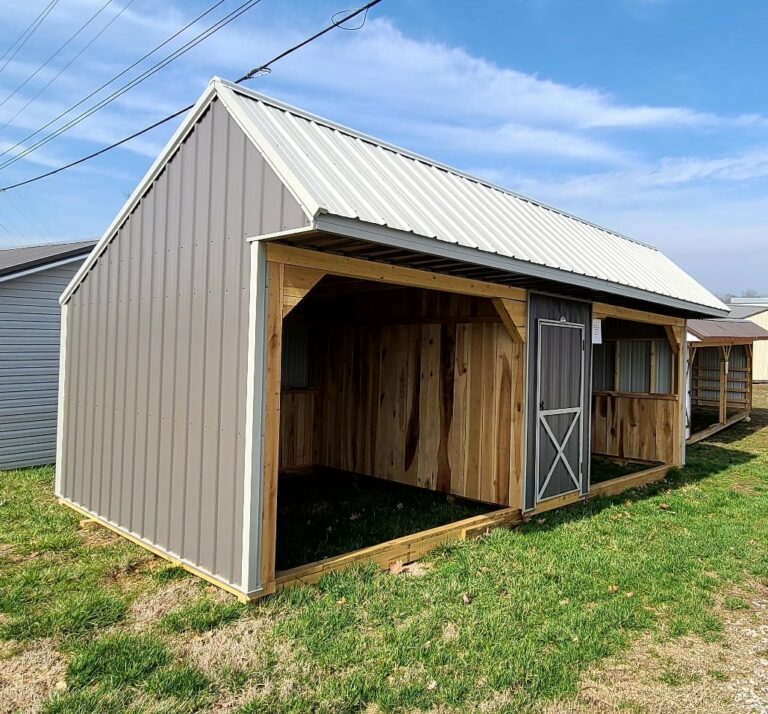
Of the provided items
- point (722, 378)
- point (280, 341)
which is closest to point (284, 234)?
point (280, 341)

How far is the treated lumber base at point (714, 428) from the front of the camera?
37.2ft

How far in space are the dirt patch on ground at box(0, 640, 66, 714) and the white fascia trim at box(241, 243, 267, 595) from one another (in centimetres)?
105

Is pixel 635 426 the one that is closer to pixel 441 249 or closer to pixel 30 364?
pixel 441 249

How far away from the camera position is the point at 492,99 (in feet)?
30.3

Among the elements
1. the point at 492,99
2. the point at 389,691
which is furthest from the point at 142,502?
the point at 492,99

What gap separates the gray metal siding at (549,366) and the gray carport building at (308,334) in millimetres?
23

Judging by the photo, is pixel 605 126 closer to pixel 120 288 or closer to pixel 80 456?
pixel 120 288

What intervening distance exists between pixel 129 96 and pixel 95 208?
10638 millimetres

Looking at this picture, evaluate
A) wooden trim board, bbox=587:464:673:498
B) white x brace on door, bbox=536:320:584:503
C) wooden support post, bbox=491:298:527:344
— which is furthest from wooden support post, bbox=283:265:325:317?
wooden trim board, bbox=587:464:673:498

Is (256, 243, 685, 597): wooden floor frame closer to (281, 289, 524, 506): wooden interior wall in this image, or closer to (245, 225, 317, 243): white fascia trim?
(245, 225, 317, 243): white fascia trim

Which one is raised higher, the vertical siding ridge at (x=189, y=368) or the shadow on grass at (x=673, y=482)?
the vertical siding ridge at (x=189, y=368)

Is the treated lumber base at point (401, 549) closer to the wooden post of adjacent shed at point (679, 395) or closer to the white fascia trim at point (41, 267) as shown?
the wooden post of adjacent shed at point (679, 395)

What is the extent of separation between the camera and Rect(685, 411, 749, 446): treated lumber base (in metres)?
11.3

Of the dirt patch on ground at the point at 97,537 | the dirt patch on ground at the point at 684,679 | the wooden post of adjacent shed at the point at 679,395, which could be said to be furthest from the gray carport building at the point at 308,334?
the dirt patch on ground at the point at 684,679
